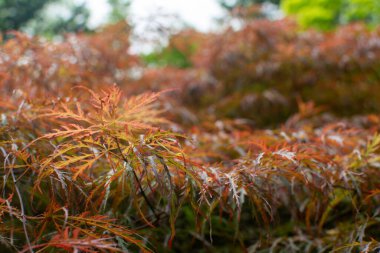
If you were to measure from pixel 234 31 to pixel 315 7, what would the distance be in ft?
15.1

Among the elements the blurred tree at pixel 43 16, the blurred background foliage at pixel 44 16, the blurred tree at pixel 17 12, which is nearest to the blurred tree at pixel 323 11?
the blurred background foliage at pixel 44 16

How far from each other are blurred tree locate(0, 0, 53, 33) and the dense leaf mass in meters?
5.22

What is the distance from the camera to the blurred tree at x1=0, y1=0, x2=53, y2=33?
26.6ft

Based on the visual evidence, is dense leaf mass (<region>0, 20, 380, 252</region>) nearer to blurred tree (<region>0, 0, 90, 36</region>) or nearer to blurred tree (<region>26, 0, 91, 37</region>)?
blurred tree (<region>0, 0, 90, 36</region>)

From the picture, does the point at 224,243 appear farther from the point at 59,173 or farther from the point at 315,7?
the point at 315,7

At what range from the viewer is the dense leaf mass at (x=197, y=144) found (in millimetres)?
1165

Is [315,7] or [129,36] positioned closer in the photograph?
[129,36]

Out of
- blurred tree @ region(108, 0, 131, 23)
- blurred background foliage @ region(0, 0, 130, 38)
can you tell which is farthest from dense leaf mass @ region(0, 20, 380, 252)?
blurred tree @ region(108, 0, 131, 23)

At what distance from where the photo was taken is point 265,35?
3.87 metres

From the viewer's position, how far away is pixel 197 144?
171 centimetres

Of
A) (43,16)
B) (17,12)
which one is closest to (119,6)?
(43,16)

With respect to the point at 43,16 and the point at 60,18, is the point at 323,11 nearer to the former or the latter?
the point at 60,18

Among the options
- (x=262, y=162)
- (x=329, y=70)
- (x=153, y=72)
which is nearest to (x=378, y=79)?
(x=329, y=70)

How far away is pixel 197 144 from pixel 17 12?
8.13 meters
